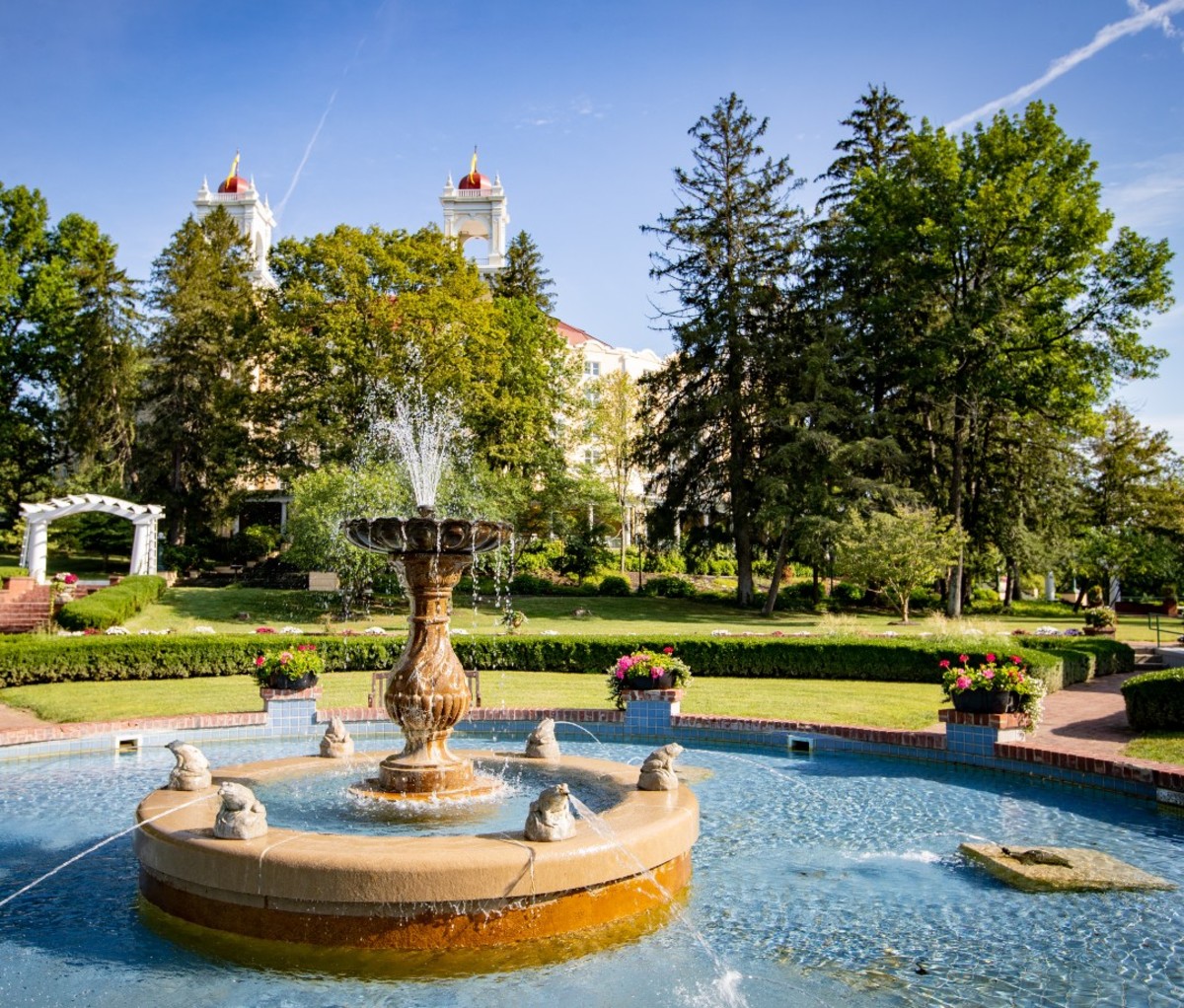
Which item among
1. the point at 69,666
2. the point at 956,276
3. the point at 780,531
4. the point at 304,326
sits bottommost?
the point at 69,666

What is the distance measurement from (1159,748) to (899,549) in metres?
19.0

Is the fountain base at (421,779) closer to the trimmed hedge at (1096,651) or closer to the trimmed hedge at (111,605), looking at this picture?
the trimmed hedge at (1096,651)

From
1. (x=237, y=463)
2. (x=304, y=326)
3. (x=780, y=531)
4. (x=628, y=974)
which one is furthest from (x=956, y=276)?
(x=628, y=974)

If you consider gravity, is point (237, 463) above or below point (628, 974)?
above

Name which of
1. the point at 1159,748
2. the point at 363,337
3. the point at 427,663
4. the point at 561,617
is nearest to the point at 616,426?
the point at 363,337

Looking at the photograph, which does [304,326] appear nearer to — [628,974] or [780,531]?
[780,531]

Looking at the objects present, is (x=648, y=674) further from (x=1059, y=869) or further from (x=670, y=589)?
(x=670, y=589)

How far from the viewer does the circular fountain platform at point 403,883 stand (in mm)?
5422

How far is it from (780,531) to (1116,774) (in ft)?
84.5

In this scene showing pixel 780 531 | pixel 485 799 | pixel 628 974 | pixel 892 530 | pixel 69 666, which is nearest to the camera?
pixel 628 974

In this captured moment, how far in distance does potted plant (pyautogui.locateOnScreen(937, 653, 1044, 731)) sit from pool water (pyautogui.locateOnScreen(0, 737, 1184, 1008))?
2335 mm

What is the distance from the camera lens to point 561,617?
33.5 meters

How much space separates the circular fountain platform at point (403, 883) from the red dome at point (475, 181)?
6531 centimetres

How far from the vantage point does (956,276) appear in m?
36.2
